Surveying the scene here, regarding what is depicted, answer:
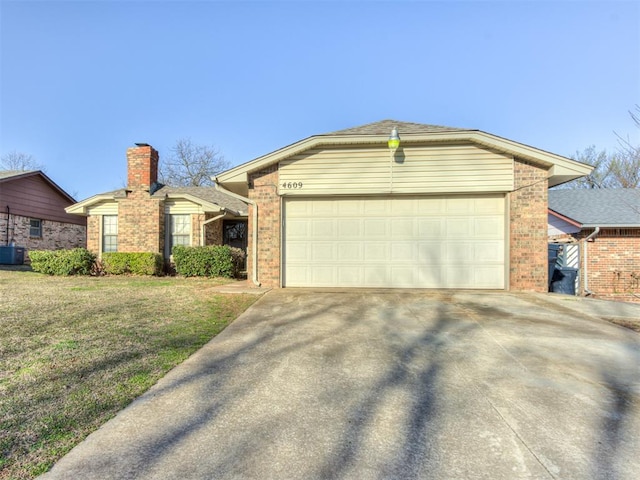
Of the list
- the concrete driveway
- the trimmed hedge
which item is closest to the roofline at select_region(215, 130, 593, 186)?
the concrete driveway

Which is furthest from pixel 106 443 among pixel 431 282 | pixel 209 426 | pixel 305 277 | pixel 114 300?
pixel 431 282

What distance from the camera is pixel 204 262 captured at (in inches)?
408

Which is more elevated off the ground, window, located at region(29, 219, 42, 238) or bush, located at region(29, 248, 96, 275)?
window, located at region(29, 219, 42, 238)

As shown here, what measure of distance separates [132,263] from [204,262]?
2.61 meters

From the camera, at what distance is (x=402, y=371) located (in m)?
3.02

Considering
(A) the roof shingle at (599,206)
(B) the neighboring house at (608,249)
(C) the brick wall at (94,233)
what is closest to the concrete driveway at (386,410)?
(B) the neighboring house at (608,249)

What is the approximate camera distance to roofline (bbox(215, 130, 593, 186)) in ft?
22.6

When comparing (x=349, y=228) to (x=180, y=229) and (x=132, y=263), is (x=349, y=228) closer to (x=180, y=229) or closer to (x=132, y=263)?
(x=180, y=229)

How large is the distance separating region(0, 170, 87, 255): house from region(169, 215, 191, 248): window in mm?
9471

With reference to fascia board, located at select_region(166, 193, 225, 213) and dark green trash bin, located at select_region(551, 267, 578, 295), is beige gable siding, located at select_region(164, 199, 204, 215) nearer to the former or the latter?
fascia board, located at select_region(166, 193, 225, 213)

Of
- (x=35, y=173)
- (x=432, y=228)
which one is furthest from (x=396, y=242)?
(x=35, y=173)

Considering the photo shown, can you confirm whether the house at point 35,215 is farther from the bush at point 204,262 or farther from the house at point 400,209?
the house at point 400,209

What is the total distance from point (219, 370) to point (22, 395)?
146cm

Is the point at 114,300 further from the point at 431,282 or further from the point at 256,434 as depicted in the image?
the point at 431,282
